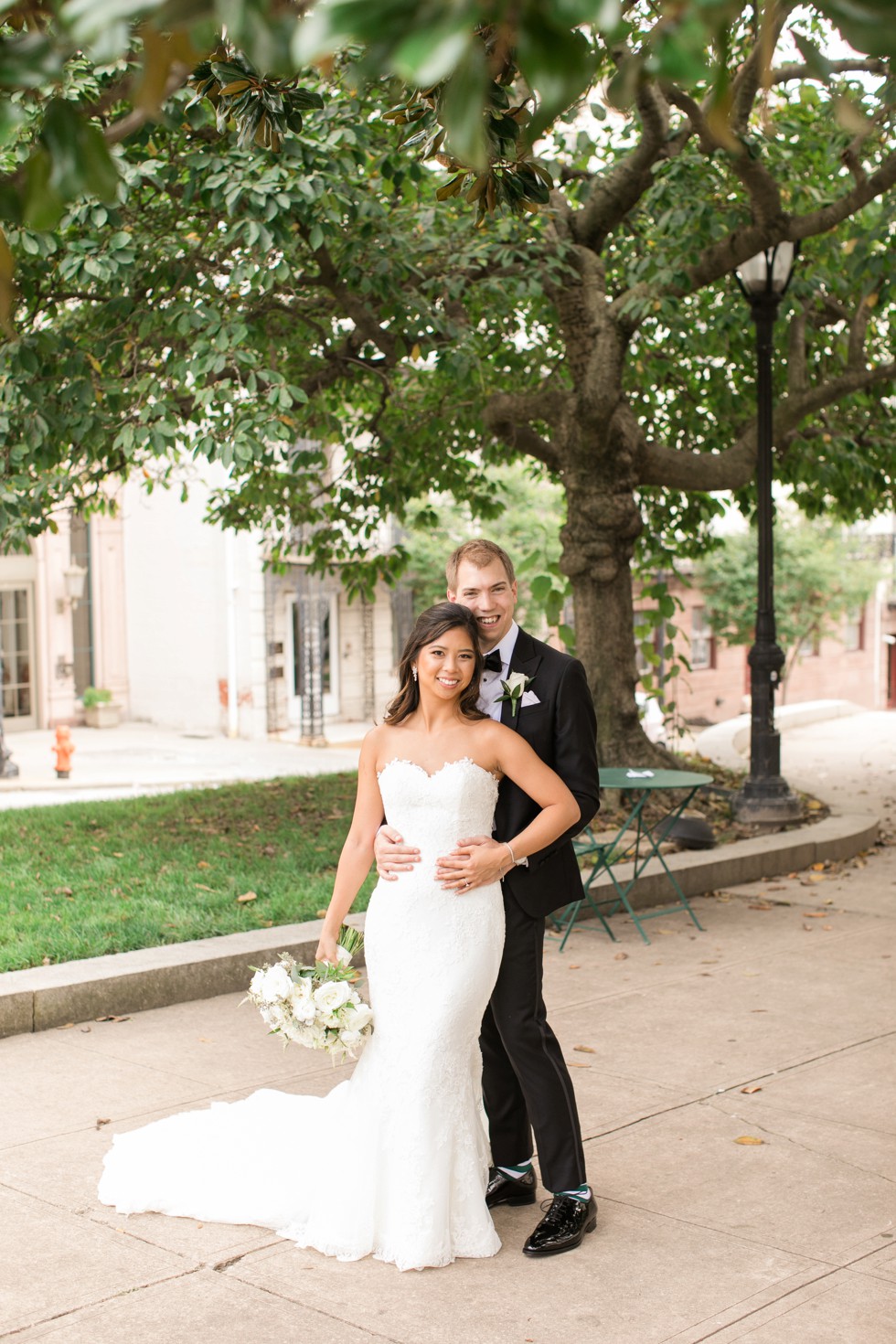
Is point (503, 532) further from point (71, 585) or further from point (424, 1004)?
point (424, 1004)

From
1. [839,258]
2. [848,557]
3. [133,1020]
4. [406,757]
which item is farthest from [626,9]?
[848,557]

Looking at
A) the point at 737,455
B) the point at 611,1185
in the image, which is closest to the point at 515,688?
the point at 611,1185

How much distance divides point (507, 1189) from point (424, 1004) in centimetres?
85

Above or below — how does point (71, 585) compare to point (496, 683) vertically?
above

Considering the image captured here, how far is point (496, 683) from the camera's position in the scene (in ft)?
16.1

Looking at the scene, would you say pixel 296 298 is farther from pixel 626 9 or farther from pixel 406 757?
pixel 406 757

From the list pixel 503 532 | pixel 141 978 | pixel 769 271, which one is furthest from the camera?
pixel 503 532

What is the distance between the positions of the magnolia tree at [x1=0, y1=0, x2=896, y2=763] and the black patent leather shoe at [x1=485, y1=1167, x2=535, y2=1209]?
322 centimetres

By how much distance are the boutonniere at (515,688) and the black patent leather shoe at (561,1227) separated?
1536 mm

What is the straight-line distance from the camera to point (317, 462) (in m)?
14.0

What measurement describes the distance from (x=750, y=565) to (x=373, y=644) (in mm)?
10065

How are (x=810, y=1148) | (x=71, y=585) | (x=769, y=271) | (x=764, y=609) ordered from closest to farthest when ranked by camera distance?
(x=810, y=1148), (x=769, y=271), (x=764, y=609), (x=71, y=585)

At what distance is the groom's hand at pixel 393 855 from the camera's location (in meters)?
4.67

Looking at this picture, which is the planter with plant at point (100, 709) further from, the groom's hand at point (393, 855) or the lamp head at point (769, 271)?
the groom's hand at point (393, 855)
